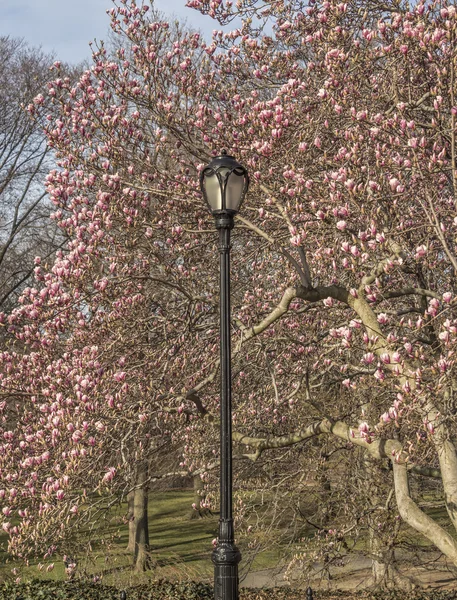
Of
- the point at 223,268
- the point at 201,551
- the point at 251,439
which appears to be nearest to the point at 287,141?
the point at 223,268

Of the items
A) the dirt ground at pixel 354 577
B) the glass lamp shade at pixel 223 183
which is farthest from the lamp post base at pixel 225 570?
the dirt ground at pixel 354 577

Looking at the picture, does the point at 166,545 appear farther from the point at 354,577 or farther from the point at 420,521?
the point at 420,521

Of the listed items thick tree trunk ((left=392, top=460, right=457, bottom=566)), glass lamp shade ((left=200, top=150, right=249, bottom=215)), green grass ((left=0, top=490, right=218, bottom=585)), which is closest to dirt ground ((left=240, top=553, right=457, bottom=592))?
green grass ((left=0, top=490, right=218, bottom=585))

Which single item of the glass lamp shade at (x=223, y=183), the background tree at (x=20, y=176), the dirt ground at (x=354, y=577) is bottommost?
the dirt ground at (x=354, y=577)

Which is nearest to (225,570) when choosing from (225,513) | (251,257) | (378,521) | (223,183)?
(225,513)

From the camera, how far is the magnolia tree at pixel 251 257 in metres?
7.58

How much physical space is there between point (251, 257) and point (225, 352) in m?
3.13

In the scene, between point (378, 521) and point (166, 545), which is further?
point (166, 545)

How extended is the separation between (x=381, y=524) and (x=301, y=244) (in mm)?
5386

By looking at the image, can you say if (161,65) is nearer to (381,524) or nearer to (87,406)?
(87,406)

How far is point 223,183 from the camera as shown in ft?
20.9

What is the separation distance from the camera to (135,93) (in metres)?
8.96

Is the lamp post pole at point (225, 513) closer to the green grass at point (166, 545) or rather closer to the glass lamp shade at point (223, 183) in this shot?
the glass lamp shade at point (223, 183)

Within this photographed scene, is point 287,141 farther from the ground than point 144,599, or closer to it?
farther from the ground
